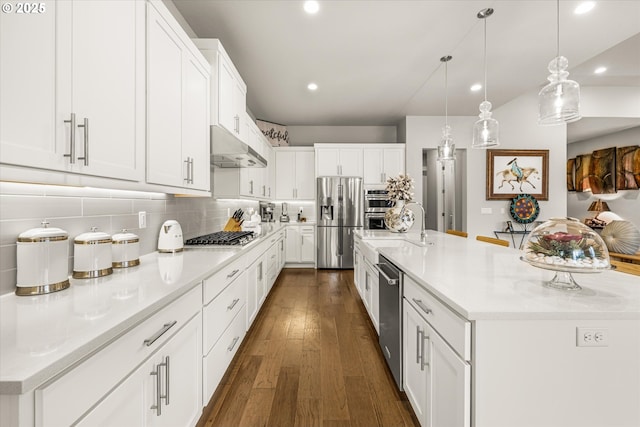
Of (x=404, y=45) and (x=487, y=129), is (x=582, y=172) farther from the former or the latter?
(x=404, y=45)

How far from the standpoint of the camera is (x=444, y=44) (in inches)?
121

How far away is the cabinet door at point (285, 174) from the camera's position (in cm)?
578

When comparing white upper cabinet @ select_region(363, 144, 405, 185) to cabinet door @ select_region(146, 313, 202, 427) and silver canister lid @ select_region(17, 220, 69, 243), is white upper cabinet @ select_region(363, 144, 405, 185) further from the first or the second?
silver canister lid @ select_region(17, 220, 69, 243)

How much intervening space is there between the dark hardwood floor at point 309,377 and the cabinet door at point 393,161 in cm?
311

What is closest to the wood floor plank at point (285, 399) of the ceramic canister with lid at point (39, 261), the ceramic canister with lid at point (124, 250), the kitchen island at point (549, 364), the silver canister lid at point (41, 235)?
the kitchen island at point (549, 364)

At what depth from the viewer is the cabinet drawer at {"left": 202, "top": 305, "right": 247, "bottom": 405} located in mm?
1569

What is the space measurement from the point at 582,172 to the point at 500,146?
347 cm

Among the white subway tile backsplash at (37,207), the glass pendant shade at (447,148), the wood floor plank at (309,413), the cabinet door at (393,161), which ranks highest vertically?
the cabinet door at (393,161)

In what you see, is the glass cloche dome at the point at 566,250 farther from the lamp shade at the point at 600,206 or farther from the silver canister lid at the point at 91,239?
the lamp shade at the point at 600,206

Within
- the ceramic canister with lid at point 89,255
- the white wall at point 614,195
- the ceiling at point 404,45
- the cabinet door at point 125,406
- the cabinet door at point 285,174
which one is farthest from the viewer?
the white wall at point 614,195

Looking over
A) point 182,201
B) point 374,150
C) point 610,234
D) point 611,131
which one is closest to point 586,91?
point 611,131

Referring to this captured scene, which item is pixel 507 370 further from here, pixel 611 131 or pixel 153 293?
pixel 611 131

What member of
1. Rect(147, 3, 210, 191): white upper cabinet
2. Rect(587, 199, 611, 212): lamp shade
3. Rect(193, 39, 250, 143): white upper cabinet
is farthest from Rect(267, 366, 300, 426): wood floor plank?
Rect(587, 199, 611, 212): lamp shade

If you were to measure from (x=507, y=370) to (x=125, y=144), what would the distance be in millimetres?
1842
